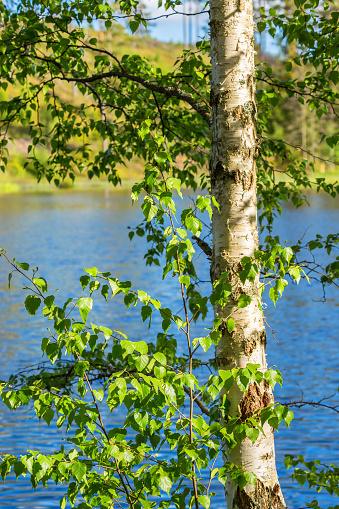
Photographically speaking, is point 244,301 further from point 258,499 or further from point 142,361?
point 258,499

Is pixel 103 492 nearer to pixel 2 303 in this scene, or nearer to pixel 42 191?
pixel 2 303

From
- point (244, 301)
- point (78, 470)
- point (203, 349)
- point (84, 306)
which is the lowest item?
point (78, 470)

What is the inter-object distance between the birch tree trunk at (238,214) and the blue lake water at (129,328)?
1.57m

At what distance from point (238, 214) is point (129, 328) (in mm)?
11534

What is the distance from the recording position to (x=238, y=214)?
363cm

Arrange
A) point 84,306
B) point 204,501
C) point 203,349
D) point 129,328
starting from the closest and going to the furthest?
point 84,306, point 204,501, point 203,349, point 129,328

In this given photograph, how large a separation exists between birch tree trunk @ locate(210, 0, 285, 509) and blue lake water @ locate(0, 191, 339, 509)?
1565 millimetres

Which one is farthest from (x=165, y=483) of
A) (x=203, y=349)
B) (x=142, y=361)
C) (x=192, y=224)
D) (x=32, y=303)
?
(x=192, y=224)

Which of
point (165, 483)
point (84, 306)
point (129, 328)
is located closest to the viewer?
point (84, 306)

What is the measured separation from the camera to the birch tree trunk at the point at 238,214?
354cm

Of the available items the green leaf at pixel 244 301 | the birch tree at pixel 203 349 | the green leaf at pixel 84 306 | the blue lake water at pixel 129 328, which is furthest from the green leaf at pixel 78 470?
the blue lake water at pixel 129 328

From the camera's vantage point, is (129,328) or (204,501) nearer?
(204,501)

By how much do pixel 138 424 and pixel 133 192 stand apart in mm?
1091

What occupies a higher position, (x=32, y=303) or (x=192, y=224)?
(x=192, y=224)
